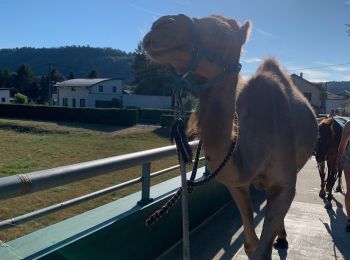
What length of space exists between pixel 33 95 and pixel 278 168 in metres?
Result: 113

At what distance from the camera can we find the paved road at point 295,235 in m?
5.19

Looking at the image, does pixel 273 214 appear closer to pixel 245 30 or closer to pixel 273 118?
pixel 273 118

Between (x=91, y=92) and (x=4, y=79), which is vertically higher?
(x=4, y=79)

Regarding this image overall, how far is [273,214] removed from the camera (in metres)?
3.72

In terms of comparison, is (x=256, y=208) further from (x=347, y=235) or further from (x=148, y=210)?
(x=148, y=210)

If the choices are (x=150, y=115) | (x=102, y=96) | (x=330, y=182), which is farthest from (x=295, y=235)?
(x=102, y=96)

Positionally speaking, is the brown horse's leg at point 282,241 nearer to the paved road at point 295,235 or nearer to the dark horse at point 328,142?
the paved road at point 295,235

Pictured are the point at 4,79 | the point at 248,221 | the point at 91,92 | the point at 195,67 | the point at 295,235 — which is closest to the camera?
the point at 195,67

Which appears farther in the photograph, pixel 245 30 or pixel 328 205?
pixel 328 205

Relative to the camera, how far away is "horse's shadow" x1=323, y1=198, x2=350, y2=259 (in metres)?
5.38

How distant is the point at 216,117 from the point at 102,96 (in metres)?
79.2

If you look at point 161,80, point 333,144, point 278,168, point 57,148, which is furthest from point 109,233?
point 161,80

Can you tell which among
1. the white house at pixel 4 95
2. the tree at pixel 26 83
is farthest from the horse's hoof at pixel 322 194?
the tree at pixel 26 83

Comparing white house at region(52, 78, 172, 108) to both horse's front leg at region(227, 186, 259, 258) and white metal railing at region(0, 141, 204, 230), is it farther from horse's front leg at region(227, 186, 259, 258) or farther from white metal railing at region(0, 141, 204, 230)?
horse's front leg at region(227, 186, 259, 258)
